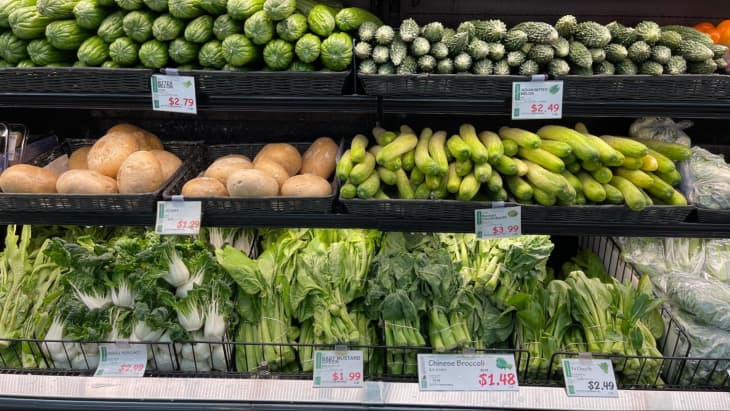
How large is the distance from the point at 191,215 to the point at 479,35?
106 centimetres

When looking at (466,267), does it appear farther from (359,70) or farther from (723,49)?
(723,49)

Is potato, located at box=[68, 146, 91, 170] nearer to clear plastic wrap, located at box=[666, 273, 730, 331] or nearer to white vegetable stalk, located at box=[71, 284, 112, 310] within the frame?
white vegetable stalk, located at box=[71, 284, 112, 310]

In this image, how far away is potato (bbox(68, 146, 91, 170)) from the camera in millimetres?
1978

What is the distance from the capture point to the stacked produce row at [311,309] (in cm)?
169

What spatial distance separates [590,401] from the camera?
1604 mm

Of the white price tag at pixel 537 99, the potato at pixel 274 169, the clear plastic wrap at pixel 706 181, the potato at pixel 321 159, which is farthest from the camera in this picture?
the potato at pixel 321 159

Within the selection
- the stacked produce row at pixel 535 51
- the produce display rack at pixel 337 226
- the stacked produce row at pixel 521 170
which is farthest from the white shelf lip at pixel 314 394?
the stacked produce row at pixel 535 51

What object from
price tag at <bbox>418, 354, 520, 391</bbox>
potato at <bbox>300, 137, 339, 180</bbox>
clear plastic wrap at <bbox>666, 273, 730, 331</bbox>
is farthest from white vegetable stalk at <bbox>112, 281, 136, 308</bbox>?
clear plastic wrap at <bbox>666, 273, 730, 331</bbox>

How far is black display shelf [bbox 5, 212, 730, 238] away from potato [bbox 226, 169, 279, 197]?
74 mm

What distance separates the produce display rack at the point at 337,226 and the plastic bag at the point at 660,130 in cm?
27

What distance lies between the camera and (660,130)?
1938mm

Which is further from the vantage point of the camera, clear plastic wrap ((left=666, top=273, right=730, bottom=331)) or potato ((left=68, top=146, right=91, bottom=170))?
potato ((left=68, top=146, right=91, bottom=170))

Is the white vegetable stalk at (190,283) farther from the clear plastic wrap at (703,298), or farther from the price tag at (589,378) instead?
the clear plastic wrap at (703,298)

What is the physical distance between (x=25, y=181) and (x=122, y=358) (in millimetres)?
657
